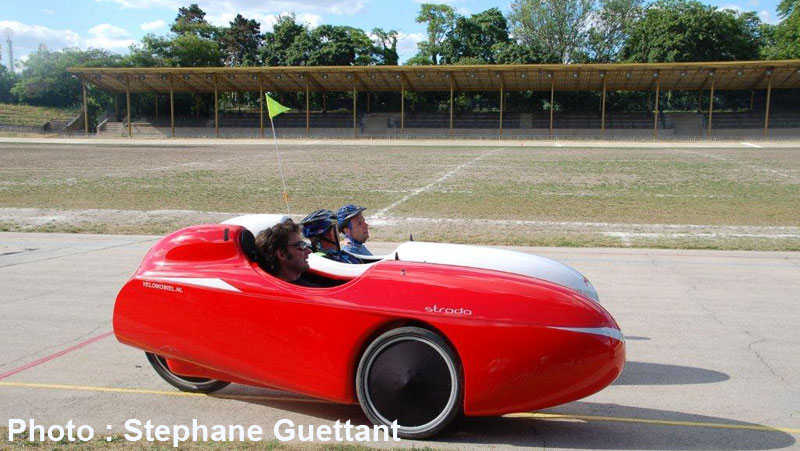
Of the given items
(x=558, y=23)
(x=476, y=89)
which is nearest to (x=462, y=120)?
(x=476, y=89)

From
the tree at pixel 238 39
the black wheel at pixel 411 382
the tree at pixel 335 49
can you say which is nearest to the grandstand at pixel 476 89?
the tree at pixel 335 49

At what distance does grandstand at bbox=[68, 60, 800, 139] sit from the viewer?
51875mm

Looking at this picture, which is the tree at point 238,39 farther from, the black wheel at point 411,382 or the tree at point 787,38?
the black wheel at point 411,382

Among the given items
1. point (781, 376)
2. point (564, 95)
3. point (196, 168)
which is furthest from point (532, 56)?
point (781, 376)

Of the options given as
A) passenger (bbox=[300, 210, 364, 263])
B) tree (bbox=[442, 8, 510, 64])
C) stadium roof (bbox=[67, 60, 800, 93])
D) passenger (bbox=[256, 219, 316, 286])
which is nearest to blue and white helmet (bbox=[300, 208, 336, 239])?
passenger (bbox=[300, 210, 364, 263])

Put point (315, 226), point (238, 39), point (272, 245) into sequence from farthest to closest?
1. point (238, 39)
2. point (315, 226)
3. point (272, 245)

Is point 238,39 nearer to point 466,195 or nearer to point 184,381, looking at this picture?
point 466,195

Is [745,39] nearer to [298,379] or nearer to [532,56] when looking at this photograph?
[532,56]

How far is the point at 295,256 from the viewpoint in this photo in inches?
170

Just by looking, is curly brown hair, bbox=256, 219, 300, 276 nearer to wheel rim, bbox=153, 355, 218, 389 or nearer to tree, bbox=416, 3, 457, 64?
wheel rim, bbox=153, 355, 218, 389

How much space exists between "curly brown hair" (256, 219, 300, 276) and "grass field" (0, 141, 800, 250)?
7.11 meters

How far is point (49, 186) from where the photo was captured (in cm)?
2058

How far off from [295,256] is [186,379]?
122 cm

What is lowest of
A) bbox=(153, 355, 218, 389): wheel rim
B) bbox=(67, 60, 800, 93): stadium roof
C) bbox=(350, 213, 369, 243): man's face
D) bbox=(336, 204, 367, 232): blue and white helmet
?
bbox=(153, 355, 218, 389): wheel rim
